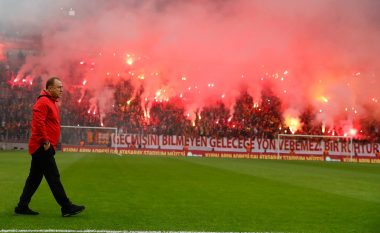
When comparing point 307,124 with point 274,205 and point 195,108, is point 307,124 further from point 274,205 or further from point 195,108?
point 274,205

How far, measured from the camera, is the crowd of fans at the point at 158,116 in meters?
37.5

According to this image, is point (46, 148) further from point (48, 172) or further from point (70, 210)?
point (70, 210)

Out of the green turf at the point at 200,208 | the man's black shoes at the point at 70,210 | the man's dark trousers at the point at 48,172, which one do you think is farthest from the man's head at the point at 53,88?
the green turf at the point at 200,208

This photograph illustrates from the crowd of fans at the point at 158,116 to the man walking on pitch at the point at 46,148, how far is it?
30964 millimetres

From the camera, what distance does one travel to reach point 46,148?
5641 mm

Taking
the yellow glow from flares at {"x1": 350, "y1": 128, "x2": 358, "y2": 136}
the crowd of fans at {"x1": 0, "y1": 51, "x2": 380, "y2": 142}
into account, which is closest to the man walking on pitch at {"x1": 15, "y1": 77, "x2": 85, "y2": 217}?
the crowd of fans at {"x1": 0, "y1": 51, "x2": 380, "y2": 142}

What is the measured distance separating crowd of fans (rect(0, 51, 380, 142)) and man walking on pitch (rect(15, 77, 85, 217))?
31.0 metres

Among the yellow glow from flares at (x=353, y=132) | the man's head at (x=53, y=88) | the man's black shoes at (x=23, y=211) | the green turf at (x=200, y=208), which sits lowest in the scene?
the green turf at (x=200, y=208)

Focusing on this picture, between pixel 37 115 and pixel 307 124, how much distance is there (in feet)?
121

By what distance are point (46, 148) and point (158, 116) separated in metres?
35.0

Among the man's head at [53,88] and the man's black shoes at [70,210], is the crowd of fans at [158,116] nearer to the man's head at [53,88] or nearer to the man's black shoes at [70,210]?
the man's head at [53,88]

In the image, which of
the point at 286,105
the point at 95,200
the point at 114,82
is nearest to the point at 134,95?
the point at 114,82

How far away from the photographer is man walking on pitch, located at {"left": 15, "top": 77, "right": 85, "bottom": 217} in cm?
569

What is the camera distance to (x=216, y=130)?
37.9 m
